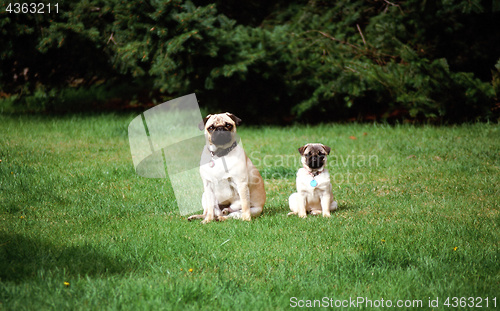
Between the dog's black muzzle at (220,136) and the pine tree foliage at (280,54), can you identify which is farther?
the pine tree foliage at (280,54)

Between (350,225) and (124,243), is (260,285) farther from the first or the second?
(350,225)

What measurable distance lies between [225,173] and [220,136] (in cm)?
41

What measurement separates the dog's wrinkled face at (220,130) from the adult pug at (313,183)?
0.91m

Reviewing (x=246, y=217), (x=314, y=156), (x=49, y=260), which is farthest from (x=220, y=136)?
(x=49, y=260)

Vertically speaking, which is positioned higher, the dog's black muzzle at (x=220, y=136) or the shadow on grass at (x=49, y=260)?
the dog's black muzzle at (x=220, y=136)

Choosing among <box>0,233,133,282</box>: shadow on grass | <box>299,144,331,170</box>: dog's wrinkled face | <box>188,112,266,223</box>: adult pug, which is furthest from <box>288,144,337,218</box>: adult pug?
<box>0,233,133,282</box>: shadow on grass

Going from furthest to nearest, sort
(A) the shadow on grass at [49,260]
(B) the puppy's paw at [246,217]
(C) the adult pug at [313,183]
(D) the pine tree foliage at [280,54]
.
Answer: (D) the pine tree foliage at [280,54] → (C) the adult pug at [313,183] → (B) the puppy's paw at [246,217] → (A) the shadow on grass at [49,260]

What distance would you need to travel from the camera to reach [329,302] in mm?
3488

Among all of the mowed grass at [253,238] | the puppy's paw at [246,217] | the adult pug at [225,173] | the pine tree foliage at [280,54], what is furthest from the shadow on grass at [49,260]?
the pine tree foliage at [280,54]

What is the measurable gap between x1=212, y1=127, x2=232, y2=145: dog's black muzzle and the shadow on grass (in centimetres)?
165

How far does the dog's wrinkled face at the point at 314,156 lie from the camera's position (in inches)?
218

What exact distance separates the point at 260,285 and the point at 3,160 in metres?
5.73

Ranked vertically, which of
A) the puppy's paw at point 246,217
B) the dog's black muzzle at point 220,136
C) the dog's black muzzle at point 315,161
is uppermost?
the dog's black muzzle at point 220,136

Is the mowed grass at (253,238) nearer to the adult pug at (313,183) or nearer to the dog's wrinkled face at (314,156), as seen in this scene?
the adult pug at (313,183)
